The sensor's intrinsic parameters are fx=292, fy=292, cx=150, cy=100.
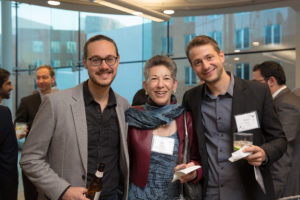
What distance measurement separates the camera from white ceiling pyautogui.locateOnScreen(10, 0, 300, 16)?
5.32 meters

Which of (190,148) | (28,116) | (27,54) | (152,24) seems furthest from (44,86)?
(27,54)

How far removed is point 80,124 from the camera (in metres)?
1.86

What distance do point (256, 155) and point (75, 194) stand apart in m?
1.14

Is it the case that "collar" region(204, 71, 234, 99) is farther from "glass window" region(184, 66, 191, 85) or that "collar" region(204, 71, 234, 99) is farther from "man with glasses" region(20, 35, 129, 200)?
"glass window" region(184, 66, 191, 85)

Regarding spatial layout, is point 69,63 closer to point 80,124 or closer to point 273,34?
point 273,34

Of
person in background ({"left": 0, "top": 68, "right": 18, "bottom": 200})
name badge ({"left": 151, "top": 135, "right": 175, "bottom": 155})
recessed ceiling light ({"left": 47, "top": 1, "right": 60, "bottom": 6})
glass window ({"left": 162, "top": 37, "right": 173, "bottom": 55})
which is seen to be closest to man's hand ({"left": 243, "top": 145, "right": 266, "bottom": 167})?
name badge ({"left": 151, "top": 135, "right": 175, "bottom": 155})

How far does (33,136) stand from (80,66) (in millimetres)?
8242

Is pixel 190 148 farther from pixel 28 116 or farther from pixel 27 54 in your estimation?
pixel 27 54

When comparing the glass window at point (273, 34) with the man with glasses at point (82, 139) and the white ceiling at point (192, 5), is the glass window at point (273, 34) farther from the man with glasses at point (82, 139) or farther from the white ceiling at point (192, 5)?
the man with glasses at point (82, 139)

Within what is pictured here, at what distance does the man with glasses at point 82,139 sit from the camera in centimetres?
179

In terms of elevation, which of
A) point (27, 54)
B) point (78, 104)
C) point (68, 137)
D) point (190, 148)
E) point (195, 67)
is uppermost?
point (27, 54)

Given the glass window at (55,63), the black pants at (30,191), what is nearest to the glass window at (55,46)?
the glass window at (55,63)

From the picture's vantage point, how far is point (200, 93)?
229 cm

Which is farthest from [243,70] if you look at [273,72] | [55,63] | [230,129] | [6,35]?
[6,35]
